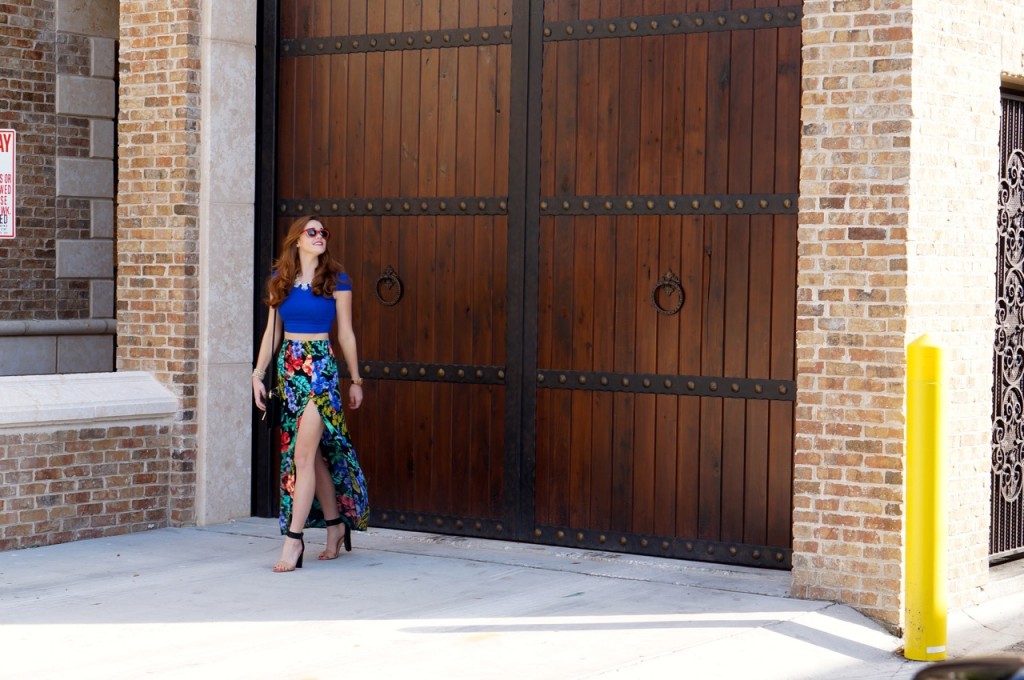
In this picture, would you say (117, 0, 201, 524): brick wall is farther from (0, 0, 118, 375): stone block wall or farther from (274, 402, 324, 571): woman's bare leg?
(0, 0, 118, 375): stone block wall

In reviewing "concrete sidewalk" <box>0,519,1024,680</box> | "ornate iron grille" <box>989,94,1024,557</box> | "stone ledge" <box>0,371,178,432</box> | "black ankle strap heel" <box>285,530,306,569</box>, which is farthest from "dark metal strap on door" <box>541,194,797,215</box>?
"stone ledge" <box>0,371,178,432</box>

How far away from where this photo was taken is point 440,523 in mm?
9680

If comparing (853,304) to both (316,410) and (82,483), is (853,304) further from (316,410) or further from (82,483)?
(82,483)

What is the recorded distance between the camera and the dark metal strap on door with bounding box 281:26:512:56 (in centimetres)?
940

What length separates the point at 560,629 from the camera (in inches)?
283

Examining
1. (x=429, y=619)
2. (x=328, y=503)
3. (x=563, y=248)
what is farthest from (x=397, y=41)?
(x=429, y=619)

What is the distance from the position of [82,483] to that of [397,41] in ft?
10.6

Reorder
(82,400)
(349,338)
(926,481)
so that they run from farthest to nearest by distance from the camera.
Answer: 1. (82,400)
2. (349,338)
3. (926,481)

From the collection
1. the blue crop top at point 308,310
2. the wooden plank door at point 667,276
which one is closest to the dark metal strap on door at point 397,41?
the wooden plank door at point 667,276

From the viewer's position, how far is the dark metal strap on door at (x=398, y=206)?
30.9 feet

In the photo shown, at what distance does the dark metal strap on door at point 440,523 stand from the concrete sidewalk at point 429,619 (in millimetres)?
124

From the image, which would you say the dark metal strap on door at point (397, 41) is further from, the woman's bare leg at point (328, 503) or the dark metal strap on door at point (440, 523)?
the dark metal strap on door at point (440, 523)

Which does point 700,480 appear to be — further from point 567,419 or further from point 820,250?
point 820,250

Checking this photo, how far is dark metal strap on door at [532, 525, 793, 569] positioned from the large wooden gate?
0.01 metres
